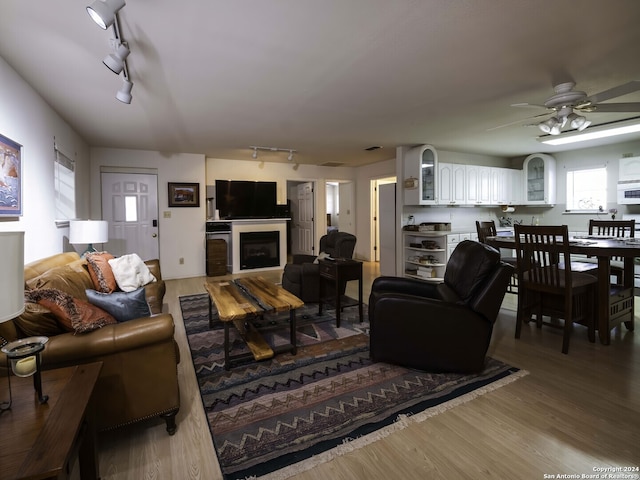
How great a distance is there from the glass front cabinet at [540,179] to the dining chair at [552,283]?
12.0ft

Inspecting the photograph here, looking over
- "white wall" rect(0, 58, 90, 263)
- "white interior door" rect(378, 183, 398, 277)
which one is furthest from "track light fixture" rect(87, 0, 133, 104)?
"white interior door" rect(378, 183, 398, 277)

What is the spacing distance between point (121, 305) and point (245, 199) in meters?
4.54

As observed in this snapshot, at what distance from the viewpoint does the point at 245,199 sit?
20.4 feet

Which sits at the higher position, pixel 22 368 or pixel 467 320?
pixel 22 368

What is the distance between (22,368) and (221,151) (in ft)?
16.3

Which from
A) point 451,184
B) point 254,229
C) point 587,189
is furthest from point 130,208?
point 587,189

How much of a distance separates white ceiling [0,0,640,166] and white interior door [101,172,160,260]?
5.44ft

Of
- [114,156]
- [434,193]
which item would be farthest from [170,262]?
[434,193]

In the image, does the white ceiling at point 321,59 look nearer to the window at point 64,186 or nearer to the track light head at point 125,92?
the track light head at point 125,92

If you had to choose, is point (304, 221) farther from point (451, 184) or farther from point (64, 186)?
point (64, 186)

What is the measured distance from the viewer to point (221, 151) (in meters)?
5.57

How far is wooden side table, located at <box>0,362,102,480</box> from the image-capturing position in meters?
0.81

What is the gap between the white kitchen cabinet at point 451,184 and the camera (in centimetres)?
535

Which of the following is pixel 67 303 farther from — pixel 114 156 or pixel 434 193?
pixel 434 193
